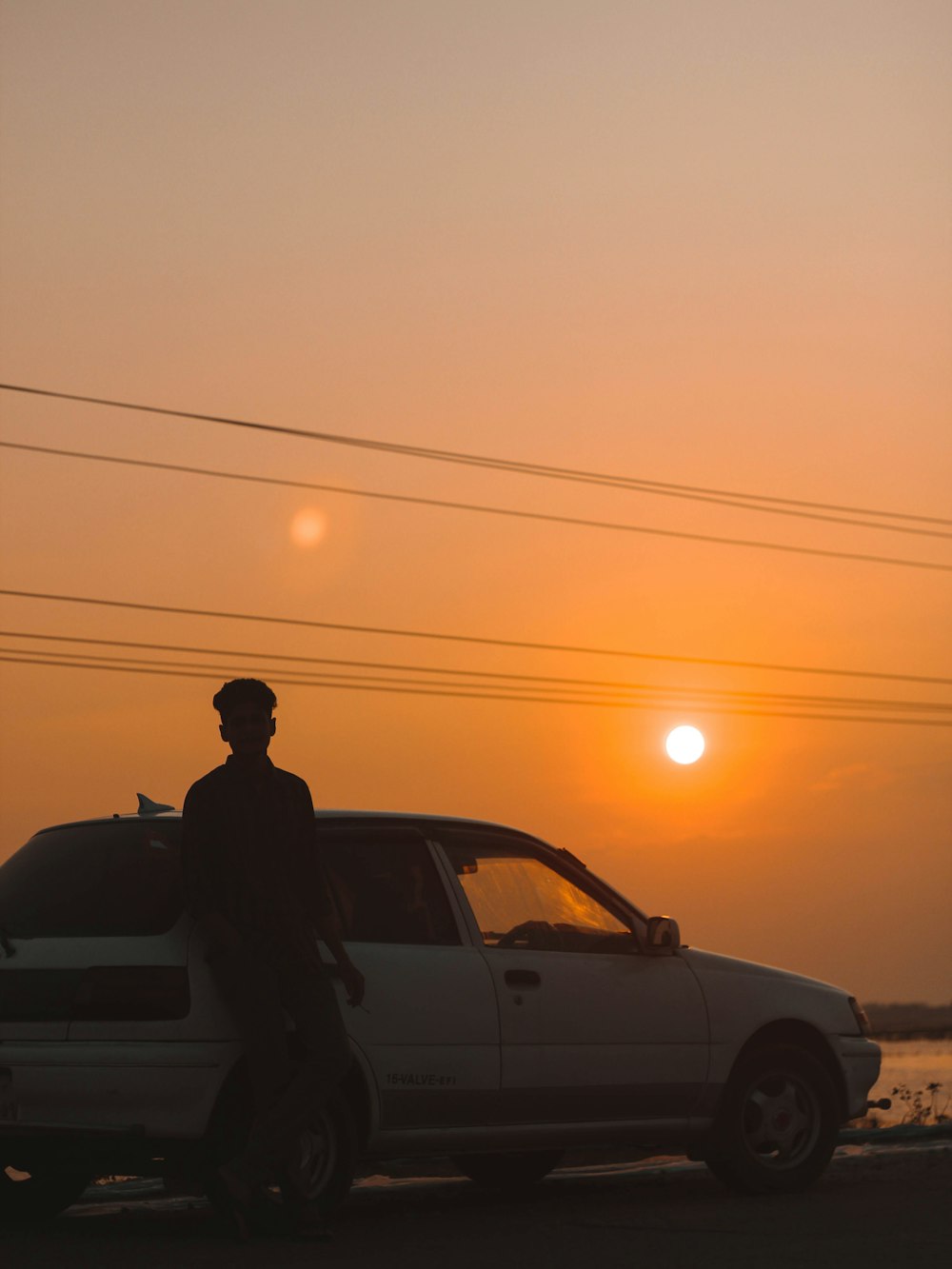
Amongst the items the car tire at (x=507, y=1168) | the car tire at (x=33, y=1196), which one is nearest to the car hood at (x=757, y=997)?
the car tire at (x=507, y=1168)

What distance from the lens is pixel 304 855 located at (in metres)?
8.59

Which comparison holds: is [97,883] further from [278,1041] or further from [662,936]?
[662,936]

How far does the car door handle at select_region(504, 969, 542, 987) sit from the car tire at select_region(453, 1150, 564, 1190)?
1.71 m

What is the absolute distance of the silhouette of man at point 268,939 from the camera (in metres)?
8.27

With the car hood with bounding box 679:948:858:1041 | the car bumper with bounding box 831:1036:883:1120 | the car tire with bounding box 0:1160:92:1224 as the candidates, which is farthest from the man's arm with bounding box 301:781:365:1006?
the car bumper with bounding box 831:1036:883:1120

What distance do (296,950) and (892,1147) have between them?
559cm

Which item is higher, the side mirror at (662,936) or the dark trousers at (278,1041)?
the side mirror at (662,936)

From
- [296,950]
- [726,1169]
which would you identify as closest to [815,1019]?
[726,1169]

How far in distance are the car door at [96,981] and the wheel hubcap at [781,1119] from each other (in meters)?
3.44

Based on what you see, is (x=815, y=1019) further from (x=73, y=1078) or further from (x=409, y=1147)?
(x=73, y=1078)

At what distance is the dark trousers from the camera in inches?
324

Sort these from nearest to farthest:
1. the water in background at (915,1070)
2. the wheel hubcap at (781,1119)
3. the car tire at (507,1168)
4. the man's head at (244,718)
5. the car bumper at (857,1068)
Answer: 1. the man's head at (244,718)
2. the wheel hubcap at (781,1119)
3. the car bumper at (857,1068)
4. the car tire at (507,1168)
5. the water in background at (915,1070)

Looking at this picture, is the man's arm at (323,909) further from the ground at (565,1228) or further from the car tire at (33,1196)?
the car tire at (33,1196)

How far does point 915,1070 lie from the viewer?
33.7 m
